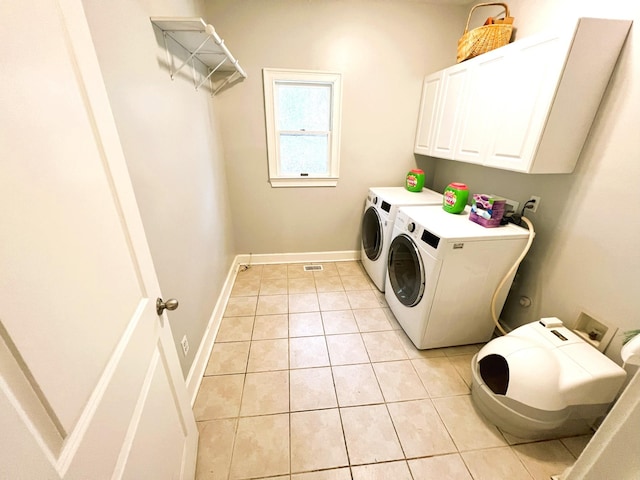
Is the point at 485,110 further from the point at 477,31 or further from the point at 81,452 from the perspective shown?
the point at 81,452

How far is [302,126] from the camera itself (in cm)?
265

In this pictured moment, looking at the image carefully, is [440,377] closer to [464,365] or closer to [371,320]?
[464,365]

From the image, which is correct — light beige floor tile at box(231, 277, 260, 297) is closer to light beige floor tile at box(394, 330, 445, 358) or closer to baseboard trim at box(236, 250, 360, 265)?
baseboard trim at box(236, 250, 360, 265)

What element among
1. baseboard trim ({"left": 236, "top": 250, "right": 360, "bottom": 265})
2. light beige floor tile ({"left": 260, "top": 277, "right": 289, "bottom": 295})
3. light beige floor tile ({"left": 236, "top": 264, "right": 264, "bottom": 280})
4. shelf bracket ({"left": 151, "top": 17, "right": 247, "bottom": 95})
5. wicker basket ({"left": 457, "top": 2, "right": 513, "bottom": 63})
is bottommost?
light beige floor tile ({"left": 236, "top": 264, "right": 264, "bottom": 280})

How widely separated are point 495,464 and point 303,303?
1.60m

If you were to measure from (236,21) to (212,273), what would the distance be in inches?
84.4

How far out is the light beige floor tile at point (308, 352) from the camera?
5.81ft

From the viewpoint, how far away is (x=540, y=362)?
1.23 metres

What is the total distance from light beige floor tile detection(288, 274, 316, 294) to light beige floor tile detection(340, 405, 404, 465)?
1.23m

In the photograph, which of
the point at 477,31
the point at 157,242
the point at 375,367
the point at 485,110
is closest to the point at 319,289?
the point at 375,367

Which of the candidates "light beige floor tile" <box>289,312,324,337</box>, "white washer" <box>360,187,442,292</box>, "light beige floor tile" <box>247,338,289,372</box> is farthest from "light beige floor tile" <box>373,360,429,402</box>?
"white washer" <box>360,187,442,292</box>

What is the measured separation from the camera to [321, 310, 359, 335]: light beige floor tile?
207 centimetres

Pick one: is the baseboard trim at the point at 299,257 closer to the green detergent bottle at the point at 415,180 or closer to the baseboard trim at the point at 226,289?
the baseboard trim at the point at 226,289

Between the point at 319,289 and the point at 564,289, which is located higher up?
the point at 564,289
